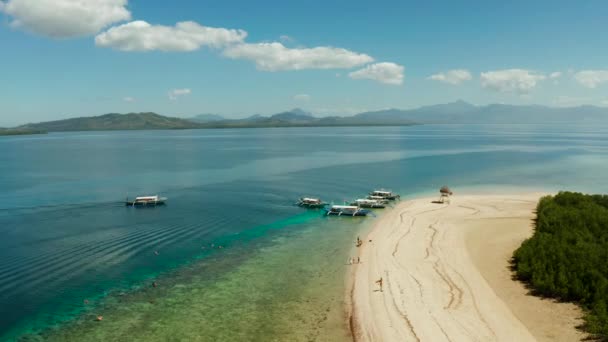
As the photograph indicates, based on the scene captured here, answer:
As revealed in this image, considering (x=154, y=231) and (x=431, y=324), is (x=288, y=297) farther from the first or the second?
(x=154, y=231)

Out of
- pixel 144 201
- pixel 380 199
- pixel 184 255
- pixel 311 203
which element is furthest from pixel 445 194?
pixel 144 201

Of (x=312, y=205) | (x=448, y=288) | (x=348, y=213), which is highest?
(x=312, y=205)

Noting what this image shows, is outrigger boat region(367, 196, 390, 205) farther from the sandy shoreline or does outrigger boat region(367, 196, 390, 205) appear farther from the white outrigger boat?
the sandy shoreline

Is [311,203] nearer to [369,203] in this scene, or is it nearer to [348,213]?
[348,213]

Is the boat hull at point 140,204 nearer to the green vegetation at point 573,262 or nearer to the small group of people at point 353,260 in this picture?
the small group of people at point 353,260

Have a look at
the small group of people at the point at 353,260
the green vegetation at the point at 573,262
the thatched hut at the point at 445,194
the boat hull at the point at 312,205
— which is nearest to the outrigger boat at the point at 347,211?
the boat hull at the point at 312,205

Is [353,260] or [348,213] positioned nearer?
[353,260]

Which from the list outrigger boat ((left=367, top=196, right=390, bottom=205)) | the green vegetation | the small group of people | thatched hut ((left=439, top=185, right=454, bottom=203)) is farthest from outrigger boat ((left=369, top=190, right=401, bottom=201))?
the small group of people
